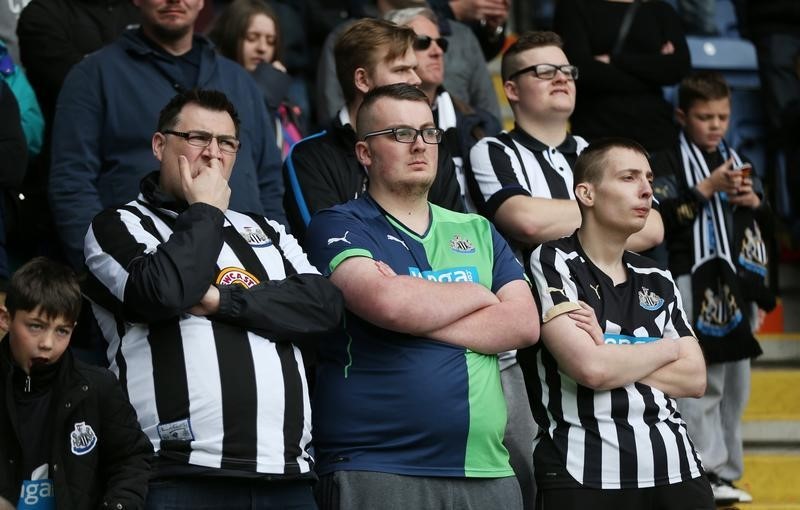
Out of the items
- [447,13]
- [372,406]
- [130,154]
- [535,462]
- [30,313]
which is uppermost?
[447,13]

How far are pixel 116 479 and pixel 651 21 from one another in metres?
4.41

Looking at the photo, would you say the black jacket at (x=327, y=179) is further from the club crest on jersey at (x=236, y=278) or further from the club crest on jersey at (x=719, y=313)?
the club crest on jersey at (x=719, y=313)

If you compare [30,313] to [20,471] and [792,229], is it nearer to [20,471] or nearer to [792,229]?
[20,471]

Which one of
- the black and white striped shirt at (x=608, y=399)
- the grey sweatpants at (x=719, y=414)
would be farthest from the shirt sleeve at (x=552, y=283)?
the grey sweatpants at (x=719, y=414)

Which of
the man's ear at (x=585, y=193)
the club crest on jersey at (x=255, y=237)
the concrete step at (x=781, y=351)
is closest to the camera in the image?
the club crest on jersey at (x=255, y=237)

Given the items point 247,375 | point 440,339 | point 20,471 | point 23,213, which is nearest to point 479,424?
point 440,339

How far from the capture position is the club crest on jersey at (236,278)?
424cm

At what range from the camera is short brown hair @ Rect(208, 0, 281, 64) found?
6.79 meters

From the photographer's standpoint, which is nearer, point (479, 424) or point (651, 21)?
point (479, 424)

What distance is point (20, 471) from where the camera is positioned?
4039 mm

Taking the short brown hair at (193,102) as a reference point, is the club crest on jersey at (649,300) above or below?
below

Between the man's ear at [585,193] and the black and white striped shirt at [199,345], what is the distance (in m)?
1.10

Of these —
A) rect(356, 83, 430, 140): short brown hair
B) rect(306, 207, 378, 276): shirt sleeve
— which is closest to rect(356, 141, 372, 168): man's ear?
rect(356, 83, 430, 140): short brown hair

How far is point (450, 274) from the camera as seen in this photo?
4.48m
